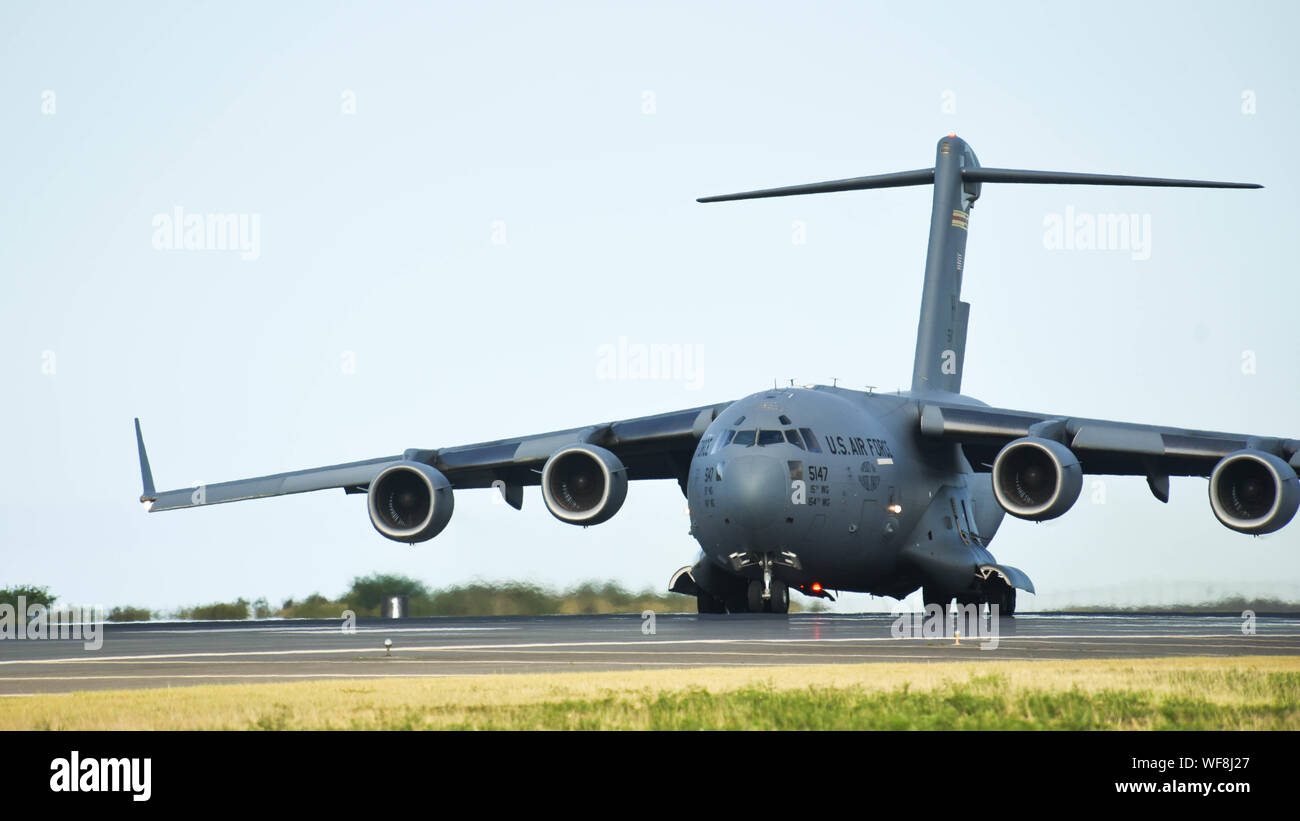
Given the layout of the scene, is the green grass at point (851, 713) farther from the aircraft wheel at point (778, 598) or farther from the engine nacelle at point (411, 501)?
the engine nacelle at point (411, 501)

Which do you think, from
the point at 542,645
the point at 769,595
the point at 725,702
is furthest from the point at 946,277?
the point at 725,702

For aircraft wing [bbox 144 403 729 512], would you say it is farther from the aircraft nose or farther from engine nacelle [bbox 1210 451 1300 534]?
engine nacelle [bbox 1210 451 1300 534]

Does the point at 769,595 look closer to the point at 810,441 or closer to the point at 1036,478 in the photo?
the point at 810,441

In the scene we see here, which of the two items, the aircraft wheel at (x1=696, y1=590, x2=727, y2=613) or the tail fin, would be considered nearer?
the aircraft wheel at (x1=696, y1=590, x2=727, y2=613)

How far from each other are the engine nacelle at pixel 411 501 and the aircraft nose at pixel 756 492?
590 centimetres

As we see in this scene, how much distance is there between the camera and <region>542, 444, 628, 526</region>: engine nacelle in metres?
27.4

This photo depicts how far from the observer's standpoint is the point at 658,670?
1350cm

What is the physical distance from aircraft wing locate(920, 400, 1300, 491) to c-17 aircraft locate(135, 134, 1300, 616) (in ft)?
0.12

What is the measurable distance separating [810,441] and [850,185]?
425 inches

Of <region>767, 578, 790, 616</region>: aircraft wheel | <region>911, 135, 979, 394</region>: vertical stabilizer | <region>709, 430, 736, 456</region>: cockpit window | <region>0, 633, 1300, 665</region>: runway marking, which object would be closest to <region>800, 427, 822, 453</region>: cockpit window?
<region>709, 430, 736, 456</region>: cockpit window

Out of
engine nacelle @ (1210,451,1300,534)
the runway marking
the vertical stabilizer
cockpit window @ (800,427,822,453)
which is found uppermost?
the vertical stabilizer

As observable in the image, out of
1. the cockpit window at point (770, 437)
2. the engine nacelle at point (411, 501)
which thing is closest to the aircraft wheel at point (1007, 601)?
the cockpit window at point (770, 437)
